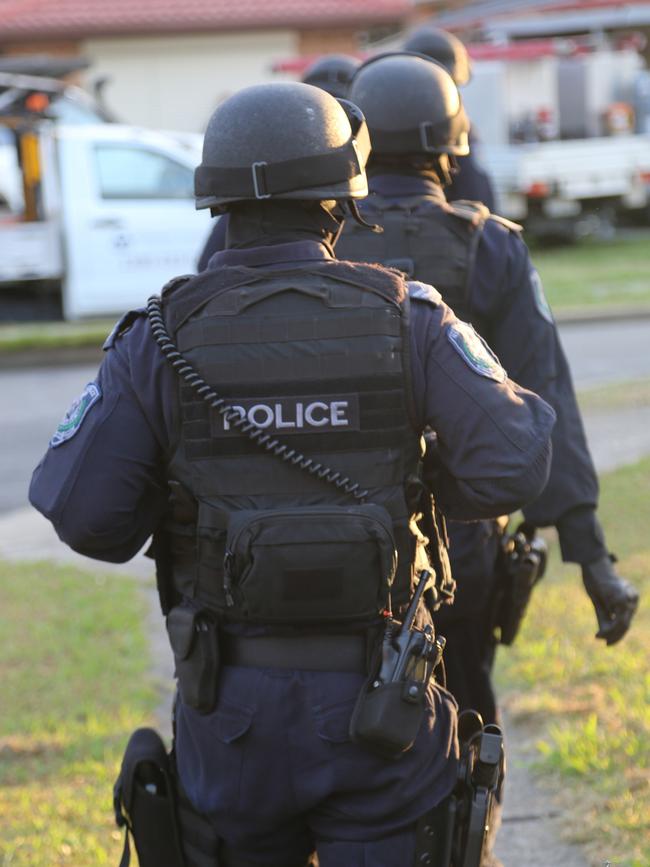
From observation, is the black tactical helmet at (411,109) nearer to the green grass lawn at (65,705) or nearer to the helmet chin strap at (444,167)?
the helmet chin strap at (444,167)

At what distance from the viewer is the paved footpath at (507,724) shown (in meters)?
3.92

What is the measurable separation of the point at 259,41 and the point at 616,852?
23980 mm

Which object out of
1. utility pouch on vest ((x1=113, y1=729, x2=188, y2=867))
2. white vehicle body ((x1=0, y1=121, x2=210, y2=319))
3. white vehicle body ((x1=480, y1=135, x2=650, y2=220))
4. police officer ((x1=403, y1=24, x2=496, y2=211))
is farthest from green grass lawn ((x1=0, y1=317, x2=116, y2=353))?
utility pouch on vest ((x1=113, y1=729, x2=188, y2=867))

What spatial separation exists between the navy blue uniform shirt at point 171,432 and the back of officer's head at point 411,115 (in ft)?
4.05

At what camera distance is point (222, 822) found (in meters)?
2.54

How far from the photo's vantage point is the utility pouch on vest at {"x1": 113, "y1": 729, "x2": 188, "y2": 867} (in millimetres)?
2662

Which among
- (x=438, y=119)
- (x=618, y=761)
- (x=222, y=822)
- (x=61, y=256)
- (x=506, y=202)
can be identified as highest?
(x=438, y=119)

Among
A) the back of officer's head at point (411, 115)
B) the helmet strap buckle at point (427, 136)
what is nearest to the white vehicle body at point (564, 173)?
the back of officer's head at point (411, 115)

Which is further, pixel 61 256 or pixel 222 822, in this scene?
pixel 61 256

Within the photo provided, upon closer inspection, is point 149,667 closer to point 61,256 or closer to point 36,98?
point 61,256

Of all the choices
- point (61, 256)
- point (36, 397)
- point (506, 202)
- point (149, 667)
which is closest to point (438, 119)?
point (149, 667)

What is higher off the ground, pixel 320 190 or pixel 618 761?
pixel 320 190

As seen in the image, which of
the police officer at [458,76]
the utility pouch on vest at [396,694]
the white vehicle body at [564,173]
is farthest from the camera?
the white vehicle body at [564,173]

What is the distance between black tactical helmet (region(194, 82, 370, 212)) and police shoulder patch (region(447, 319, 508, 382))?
31cm
